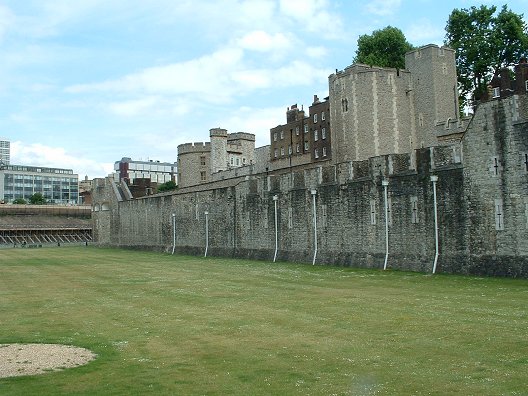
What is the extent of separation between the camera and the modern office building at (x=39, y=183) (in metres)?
166

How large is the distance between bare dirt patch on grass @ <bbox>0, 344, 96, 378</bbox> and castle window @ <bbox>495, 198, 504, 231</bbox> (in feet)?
59.6

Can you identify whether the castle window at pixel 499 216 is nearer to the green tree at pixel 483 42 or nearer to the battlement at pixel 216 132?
the green tree at pixel 483 42

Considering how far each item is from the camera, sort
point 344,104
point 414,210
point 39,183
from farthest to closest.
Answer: point 39,183 < point 344,104 < point 414,210

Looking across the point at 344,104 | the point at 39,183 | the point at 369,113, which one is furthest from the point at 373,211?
the point at 39,183

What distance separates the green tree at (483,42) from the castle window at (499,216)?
112 ft

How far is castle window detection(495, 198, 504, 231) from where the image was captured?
2353 cm

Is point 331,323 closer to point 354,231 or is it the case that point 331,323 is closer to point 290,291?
point 290,291

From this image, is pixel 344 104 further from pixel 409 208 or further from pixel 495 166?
pixel 495 166

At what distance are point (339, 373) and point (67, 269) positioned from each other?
27838mm

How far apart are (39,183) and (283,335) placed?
17471 centimetres

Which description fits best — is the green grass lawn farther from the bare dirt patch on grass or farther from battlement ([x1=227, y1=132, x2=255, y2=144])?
battlement ([x1=227, y1=132, x2=255, y2=144])

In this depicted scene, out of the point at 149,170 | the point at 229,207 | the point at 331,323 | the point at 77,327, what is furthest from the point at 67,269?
the point at 149,170

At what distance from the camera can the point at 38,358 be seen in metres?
10.5

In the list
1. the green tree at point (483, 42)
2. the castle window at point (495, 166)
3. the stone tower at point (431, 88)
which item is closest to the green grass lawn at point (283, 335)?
the castle window at point (495, 166)
